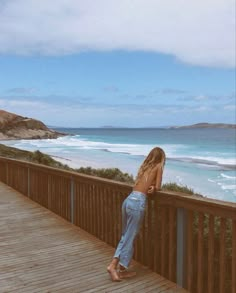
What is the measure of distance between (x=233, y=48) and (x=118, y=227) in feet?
122

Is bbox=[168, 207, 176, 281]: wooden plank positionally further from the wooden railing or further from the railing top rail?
the railing top rail

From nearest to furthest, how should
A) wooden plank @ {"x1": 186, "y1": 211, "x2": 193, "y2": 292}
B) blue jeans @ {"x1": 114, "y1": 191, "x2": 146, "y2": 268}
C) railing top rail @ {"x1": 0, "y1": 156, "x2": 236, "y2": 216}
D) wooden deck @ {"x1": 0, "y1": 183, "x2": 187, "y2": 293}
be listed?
railing top rail @ {"x1": 0, "y1": 156, "x2": 236, "y2": 216}
wooden plank @ {"x1": 186, "y1": 211, "x2": 193, "y2": 292}
wooden deck @ {"x1": 0, "y1": 183, "x2": 187, "y2": 293}
blue jeans @ {"x1": 114, "y1": 191, "x2": 146, "y2": 268}

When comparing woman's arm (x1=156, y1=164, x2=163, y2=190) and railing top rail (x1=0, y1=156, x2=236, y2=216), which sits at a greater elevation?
woman's arm (x1=156, y1=164, x2=163, y2=190)

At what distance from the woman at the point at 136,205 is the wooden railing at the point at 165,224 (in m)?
0.20

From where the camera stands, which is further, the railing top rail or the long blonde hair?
the long blonde hair

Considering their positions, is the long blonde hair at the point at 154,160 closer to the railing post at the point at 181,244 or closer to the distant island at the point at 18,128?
the railing post at the point at 181,244

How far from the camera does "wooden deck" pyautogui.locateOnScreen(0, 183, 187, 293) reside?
13.9ft

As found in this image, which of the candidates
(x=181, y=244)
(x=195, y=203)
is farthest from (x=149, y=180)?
(x=181, y=244)

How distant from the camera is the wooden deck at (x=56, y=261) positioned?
4227 millimetres

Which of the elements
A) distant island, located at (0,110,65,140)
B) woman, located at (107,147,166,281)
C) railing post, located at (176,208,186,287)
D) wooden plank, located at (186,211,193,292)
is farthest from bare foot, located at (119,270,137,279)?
distant island, located at (0,110,65,140)

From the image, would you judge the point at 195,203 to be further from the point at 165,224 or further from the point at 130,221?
the point at 130,221

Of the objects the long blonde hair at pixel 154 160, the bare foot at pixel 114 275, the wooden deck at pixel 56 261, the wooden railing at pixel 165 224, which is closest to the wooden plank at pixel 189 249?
the wooden railing at pixel 165 224

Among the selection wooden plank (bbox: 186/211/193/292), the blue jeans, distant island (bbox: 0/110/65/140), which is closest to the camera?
wooden plank (bbox: 186/211/193/292)

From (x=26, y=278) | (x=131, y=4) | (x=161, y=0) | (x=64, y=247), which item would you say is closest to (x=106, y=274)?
(x=26, y=278)
